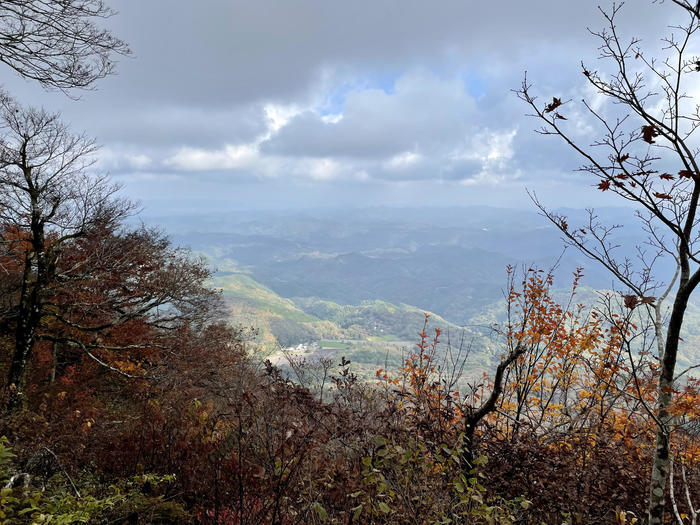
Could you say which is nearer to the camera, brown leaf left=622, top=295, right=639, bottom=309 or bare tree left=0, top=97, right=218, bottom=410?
brown leaf left=622, top=295, right=639, bottom=309

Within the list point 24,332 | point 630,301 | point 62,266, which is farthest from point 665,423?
point 62,266

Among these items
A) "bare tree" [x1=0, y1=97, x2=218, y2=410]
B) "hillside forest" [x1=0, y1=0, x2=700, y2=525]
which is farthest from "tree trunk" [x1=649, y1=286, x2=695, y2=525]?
"bare tree" [x1=0, y1=97, x2=218, y2=410]

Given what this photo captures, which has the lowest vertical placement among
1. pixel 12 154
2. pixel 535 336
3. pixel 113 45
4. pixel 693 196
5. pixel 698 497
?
pixel 698 497

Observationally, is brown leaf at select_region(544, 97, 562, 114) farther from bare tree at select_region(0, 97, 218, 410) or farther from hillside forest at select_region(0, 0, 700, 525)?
bare tree at select_region(0, 97, 218, 410)

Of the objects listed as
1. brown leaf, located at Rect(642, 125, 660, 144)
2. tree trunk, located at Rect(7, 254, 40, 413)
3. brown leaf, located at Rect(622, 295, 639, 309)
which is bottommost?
tree trunk, located at Rect(7, 254, 40, 413)

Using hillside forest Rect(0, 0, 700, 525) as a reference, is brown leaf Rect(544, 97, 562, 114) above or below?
above

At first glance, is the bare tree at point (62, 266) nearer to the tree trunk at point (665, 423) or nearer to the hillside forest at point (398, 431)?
the hillside forest at point (398, 431)

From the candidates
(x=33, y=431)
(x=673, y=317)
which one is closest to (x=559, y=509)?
(x=673, y=317)

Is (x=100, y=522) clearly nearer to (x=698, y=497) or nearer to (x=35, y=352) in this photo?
(x=698, y=497)

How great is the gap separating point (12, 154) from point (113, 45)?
6.66 metres

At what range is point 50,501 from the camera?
412 cm

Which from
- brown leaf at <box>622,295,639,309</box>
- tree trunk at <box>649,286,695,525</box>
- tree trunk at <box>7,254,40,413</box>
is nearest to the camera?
tree trunk at <box>649,286,695,525</box>

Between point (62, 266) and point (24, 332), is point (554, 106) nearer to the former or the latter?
point (24, 332)

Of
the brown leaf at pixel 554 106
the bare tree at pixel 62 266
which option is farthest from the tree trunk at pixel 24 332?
the brown leaf at pixel 554 106
